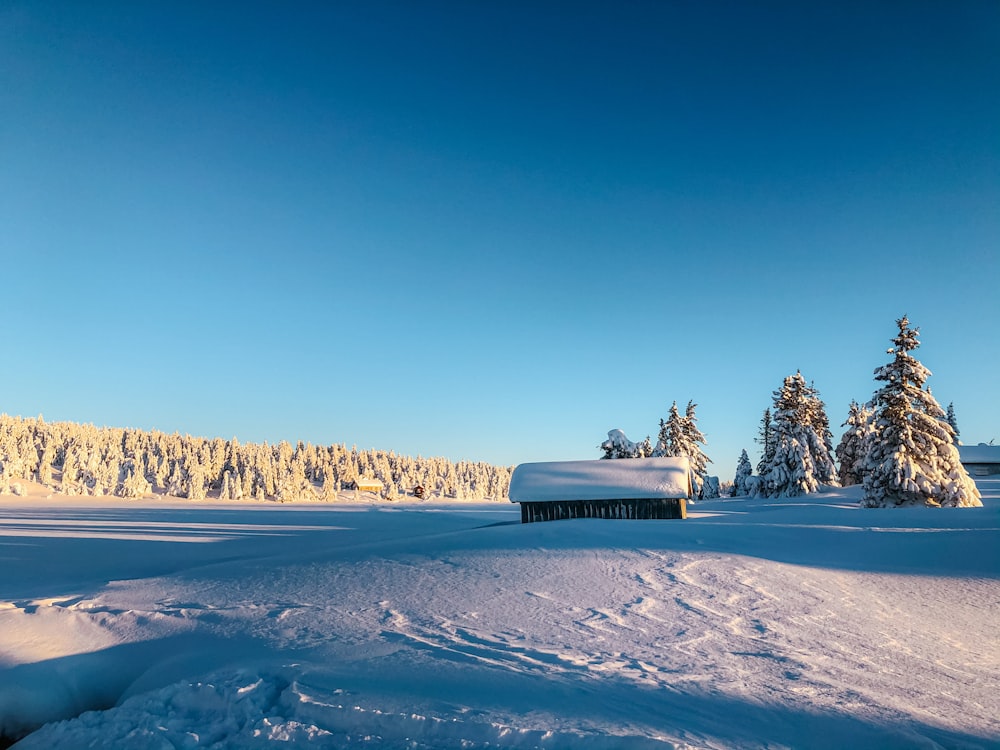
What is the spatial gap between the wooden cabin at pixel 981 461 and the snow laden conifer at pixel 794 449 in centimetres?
2051

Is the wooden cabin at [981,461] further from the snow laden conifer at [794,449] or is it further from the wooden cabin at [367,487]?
the wooden cabin at [367,487]

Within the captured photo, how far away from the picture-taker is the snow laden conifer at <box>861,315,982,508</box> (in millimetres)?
30438

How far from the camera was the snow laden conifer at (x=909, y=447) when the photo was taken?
99.9 ft

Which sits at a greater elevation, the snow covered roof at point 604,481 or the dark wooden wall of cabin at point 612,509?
the snow covered roof at point 604,481

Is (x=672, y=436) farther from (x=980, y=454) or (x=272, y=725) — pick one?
(x=272, y=725)

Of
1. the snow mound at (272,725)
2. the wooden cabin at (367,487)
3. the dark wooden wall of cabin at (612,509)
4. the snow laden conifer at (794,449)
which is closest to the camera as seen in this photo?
the snow mound at (272,725)

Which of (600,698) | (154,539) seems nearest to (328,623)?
(600,698)

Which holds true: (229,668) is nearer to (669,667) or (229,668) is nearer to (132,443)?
(669,667)

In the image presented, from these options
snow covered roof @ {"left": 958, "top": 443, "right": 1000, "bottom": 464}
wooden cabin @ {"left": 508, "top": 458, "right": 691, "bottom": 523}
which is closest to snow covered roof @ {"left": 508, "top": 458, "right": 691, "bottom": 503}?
wooden cabin @ {"left": 508, "top": 458, "right": 691, "bottom": 523}

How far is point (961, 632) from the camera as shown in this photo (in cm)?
1015

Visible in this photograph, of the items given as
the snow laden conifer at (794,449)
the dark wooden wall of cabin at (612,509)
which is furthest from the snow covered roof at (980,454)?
the dark wooden wall of cabin at (612,509)

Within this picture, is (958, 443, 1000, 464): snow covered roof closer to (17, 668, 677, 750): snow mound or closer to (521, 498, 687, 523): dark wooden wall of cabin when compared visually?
(521, 498, 687, 523): dark wooden wall of cabin

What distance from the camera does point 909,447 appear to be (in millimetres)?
31141

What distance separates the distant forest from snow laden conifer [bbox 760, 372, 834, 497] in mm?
69480
